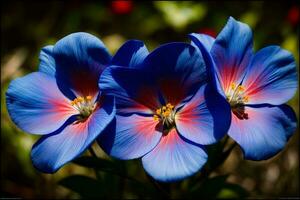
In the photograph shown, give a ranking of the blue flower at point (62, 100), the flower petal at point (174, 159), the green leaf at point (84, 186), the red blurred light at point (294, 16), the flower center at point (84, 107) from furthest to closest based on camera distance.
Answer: the red blurred light at point (294, 16)
the green leaf at point (84, 186)
the flower center at point (84, 107)
the blue flower at point (62, 100)
the flower petal at point (174, 159)

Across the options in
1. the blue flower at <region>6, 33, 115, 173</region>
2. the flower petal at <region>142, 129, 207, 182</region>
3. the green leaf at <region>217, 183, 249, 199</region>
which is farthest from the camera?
the green leaf at <region>217, 183, 249, 199</region>

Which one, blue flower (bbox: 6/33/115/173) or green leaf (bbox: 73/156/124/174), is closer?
blue flower (bbox: 6/33/115/173)

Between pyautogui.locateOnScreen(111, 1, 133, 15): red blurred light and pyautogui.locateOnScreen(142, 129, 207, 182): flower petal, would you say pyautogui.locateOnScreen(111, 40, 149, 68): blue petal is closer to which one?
pyautogui.locateOnScreen(142, 129, 207, 182): flower petal

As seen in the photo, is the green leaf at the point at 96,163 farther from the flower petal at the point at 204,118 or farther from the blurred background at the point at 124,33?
the blurred background at the point at 124,33

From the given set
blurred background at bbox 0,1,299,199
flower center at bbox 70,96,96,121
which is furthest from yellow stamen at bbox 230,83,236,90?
blurred background at bbox 0,1,299,199

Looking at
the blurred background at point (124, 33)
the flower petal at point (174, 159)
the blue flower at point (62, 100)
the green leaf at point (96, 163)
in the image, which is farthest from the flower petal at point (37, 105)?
the blurred background at point (124, 33)

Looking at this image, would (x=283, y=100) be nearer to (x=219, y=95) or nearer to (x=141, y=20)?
(x=219, y=95)

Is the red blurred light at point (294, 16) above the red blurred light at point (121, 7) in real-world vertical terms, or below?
below

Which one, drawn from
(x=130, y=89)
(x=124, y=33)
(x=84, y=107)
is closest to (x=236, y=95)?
(x=130, y=89)

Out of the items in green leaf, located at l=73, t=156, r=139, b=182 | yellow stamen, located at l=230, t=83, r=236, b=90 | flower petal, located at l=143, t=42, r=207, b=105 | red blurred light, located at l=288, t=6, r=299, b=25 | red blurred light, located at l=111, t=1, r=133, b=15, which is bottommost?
green leaf, located at l=73, t=156, r=139, b=182
